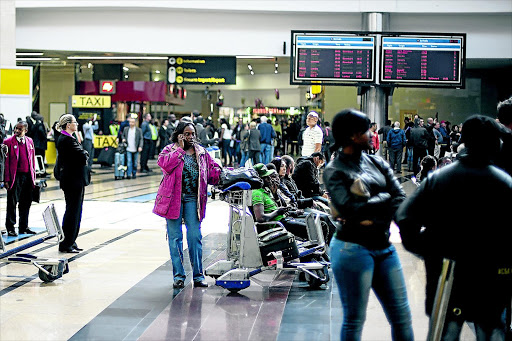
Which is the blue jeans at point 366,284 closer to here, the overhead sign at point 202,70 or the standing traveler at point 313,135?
the standing traveler at point 313,135

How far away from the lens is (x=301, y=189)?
361 inches

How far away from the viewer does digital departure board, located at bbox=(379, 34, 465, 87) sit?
52.1ft

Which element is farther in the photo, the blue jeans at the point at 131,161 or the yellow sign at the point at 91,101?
the yellow sign at the point at 91,101

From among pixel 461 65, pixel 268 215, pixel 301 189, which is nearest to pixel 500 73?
pixel 461 65

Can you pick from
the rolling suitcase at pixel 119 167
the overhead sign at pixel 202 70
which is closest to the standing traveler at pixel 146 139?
the rolling suitcase at pixel 119 167

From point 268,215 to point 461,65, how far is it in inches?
389

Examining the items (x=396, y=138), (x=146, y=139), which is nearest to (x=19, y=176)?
(x=146, y=139)

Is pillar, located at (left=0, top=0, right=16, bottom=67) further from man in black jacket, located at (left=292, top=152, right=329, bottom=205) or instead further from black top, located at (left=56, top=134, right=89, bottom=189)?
man in black jacket, located at (left=292, top=152, right=329, bottom=205)

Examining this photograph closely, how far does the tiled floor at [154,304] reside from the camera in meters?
5.48

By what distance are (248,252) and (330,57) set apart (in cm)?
991

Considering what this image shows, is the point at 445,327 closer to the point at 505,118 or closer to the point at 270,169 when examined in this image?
the point at 505,118

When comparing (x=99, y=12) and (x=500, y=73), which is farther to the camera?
(x=500, y=73)

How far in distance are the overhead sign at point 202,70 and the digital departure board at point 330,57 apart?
3464 millimetres

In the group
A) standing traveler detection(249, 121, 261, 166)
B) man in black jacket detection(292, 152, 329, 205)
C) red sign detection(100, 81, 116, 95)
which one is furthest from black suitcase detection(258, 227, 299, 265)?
red sign detection(100, 81, 116, 95)
